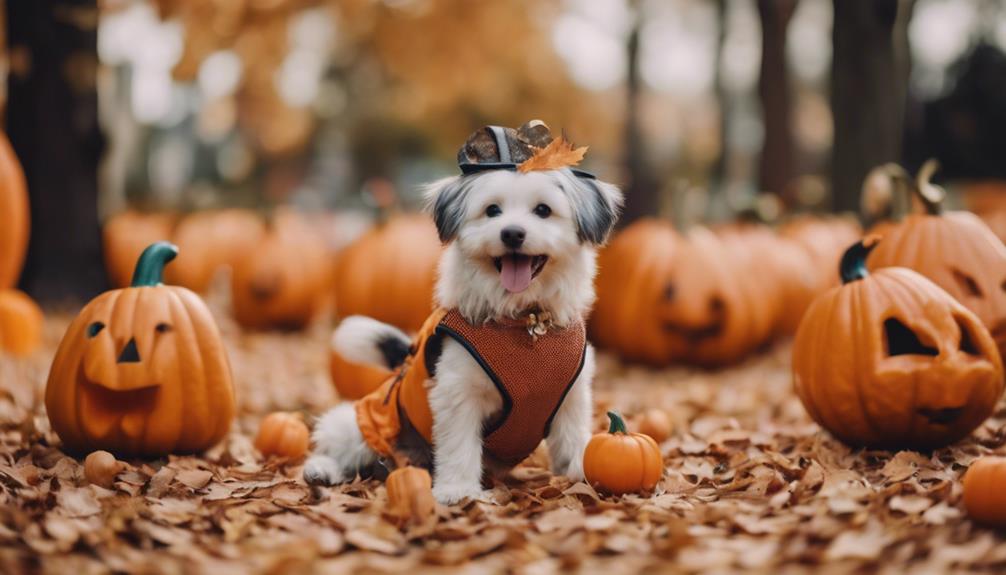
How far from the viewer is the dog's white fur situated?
3.06 metres

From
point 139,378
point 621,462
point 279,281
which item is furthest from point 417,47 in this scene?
point 621,462

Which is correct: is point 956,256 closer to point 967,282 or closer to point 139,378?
point 967,282

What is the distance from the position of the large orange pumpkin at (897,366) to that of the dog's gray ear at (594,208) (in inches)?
44.1

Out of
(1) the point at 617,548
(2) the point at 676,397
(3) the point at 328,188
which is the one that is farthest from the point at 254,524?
(3) the point at 328,188

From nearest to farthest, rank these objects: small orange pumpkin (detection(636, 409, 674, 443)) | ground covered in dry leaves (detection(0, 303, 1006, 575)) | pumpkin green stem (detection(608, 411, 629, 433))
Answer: ground covered in dry leaves (detection(0, 303, 1006, 575))
pumpkin green stem (detection(608, 411, 629, 433))
small orange pumpkin (detection(636, 409, 674, 443))

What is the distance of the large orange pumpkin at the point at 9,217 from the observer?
5.71 m

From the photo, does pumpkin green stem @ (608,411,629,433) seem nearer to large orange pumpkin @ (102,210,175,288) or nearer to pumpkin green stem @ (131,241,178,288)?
pumpkin green stem @ (131,241,178,288)


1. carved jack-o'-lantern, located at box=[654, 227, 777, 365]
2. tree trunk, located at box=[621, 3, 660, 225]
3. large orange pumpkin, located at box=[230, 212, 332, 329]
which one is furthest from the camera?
tree trunk, located at box=[621, 3, 660, 225]

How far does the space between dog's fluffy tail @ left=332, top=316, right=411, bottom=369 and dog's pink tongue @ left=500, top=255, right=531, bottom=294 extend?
2.76ft

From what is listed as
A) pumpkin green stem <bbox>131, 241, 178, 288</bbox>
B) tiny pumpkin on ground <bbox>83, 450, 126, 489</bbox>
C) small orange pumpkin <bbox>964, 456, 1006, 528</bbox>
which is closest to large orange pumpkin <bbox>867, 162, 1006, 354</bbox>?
small orange pumpkin <bbox>964, 456, 1006, 528</bbox>

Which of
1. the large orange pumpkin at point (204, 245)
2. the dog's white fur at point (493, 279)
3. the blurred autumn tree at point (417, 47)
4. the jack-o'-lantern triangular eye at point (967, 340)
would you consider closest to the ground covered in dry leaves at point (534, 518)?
the dog's white fur at point (493, 279)

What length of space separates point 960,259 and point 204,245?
7.24 m

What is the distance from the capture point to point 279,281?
7.63m

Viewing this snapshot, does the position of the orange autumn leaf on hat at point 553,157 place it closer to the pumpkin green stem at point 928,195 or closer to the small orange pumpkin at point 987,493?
the small orange pumpkin at point 987,493
